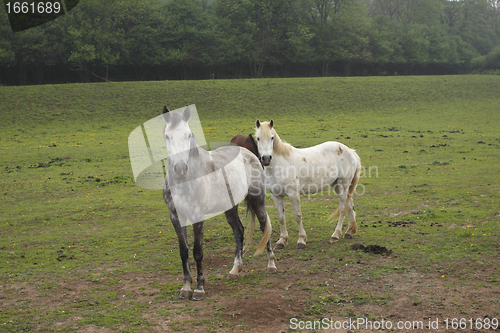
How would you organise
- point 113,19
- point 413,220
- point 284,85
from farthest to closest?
point 113,19, point 284,85, point 413,220

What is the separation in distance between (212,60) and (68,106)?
2572 cm

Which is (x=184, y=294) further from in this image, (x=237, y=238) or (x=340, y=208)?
(x=340, y=208)

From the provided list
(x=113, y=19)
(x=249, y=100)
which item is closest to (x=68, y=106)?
(x=249, y=100)

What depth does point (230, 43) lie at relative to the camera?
56594 mm

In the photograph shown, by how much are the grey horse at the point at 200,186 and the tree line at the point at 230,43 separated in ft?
150

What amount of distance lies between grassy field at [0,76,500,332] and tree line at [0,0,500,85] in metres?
27.9

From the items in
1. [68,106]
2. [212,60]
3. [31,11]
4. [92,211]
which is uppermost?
[31,11]

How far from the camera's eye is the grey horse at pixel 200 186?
5.08 metres

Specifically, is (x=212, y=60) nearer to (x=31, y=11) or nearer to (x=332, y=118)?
(x=31, y=11)

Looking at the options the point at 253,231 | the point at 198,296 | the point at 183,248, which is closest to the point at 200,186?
the point at 183,248

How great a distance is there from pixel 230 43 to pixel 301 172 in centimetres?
5153

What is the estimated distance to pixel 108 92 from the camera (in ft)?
123

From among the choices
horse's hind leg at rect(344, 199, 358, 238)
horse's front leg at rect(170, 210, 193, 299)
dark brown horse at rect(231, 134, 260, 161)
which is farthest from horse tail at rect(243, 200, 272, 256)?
horse's hind leg at rect(344, 199, 358, 238)

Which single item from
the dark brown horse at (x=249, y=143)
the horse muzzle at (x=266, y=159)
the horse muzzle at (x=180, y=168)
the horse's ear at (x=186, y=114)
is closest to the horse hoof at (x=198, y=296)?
the horse muzzle at (x=180, y=168)
